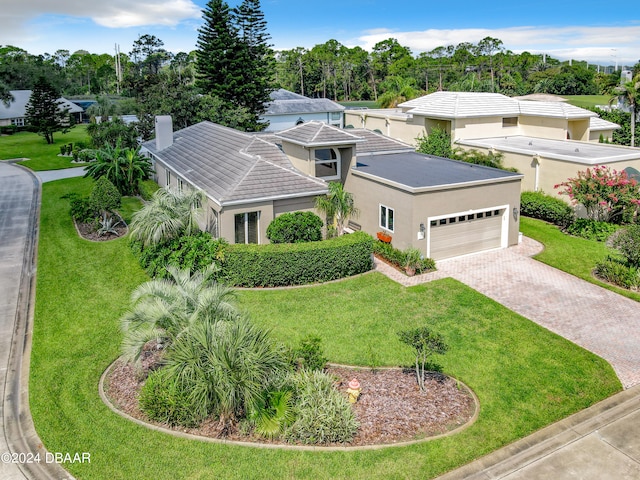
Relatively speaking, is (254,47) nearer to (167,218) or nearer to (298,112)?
(298,112)

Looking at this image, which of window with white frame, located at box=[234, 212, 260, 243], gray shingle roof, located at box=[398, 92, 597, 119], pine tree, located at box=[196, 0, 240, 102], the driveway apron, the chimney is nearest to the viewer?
the driveway apron

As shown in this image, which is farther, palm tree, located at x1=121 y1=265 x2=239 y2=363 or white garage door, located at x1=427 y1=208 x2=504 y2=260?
white garage door, located at x1=427 y1=208 x2=504 y2=260

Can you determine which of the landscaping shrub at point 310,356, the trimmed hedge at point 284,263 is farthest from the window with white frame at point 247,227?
the landscaping shrub at point 310,356

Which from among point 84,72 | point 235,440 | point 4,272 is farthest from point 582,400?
point 84,72

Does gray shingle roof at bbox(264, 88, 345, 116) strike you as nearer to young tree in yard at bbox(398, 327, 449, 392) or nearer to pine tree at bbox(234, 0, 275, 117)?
pine tree at bbox(234, 0, 275, 117)

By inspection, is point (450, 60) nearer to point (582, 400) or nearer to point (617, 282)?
point (617, 282)

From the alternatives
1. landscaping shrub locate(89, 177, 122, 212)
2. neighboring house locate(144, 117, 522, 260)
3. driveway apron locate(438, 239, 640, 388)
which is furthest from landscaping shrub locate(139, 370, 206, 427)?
landscaping shrub locate(89, 177, 122, 212)

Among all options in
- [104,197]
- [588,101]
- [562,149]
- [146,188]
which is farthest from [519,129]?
[588,101]
